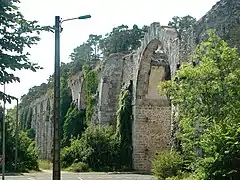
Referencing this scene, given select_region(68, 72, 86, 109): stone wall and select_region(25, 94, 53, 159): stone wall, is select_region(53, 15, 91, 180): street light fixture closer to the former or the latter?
select_region(68, 72, 86, 109): stone wall

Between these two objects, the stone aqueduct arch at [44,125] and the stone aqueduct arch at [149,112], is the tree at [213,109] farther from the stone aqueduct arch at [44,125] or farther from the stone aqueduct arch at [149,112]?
the stone aqueduct arch at [44,125]

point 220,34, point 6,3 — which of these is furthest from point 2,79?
point 220,34

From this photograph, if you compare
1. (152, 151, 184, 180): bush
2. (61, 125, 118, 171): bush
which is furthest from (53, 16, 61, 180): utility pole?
(61, 125, 118, 171): bush

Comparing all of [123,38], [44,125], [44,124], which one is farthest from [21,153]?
[123,38]

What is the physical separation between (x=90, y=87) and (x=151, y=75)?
41.5 ft

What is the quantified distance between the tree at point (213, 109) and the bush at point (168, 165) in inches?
230

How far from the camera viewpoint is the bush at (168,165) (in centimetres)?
2209

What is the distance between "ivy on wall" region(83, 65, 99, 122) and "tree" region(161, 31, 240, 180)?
98.2ft

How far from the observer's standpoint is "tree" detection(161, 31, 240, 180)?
46.7 feet

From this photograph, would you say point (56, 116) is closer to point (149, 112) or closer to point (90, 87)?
point (149, 112)

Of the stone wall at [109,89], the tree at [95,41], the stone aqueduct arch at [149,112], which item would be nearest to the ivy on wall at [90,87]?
the stone wall at [109,89]

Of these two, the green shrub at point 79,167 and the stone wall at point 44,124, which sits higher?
the stone wall at point 44,124

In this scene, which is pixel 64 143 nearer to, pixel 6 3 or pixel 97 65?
pixel 97 65

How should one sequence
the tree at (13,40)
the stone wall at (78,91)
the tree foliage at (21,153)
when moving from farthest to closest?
the stone wall at (78,91) < the tree foliage at (21,153) < the tree at (13,40)
